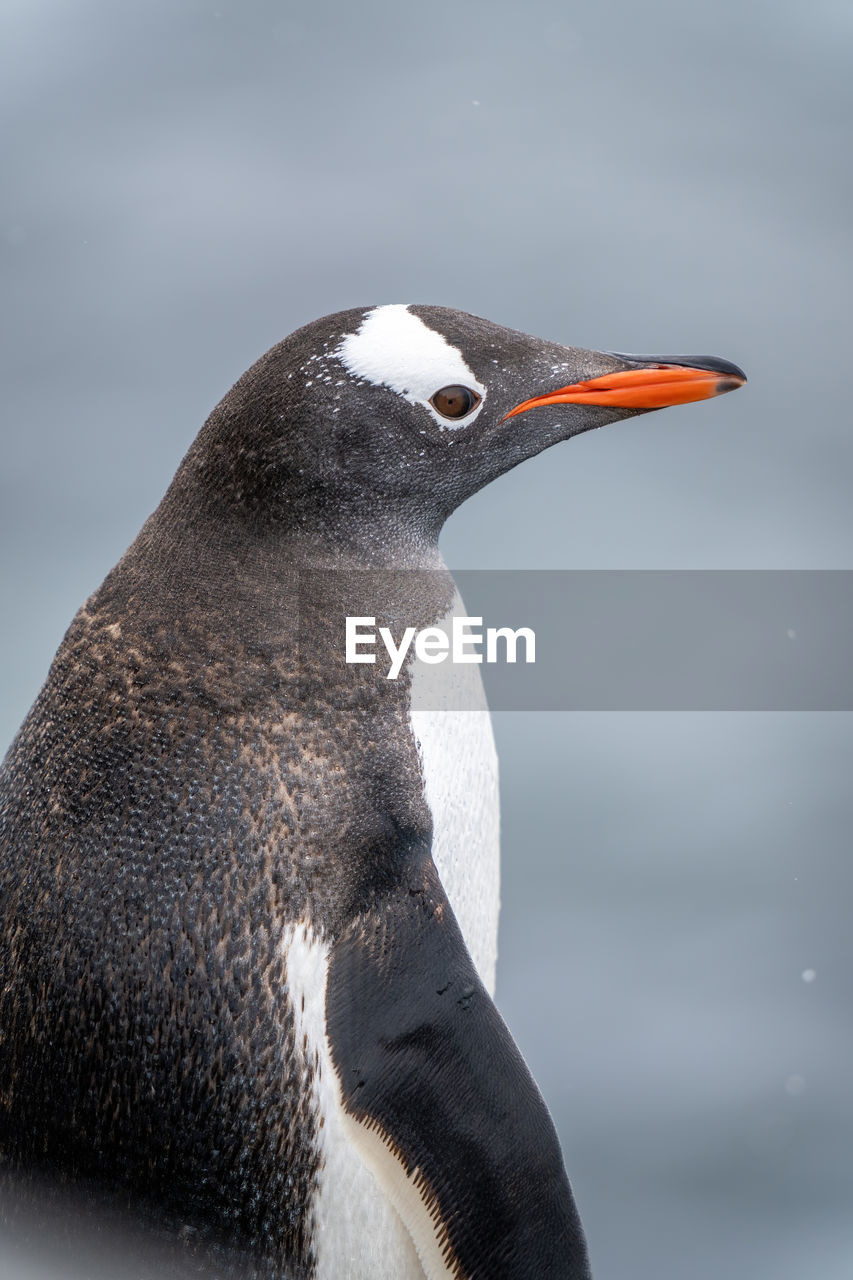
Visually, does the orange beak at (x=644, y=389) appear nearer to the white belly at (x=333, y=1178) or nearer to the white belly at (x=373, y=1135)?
the white belly at (x=373, y=1135)

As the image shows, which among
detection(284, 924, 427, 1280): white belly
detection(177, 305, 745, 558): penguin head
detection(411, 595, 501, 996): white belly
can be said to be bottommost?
detection(284, 924, 427, 1280): white belly

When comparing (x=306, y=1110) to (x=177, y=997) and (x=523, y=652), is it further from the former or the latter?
(x=523, y=652)

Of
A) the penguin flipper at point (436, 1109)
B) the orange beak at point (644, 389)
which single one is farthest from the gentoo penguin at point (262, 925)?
the orange beak at point (644, 389)

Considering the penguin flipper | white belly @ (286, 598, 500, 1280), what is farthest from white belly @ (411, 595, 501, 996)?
the penguin flipper

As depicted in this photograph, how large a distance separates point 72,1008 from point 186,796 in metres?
0.17

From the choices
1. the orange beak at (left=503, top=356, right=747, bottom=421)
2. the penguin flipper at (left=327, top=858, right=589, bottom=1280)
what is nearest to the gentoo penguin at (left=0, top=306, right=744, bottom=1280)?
the penguin flipper at (left=327, top=858, right=589, bottom=1280)

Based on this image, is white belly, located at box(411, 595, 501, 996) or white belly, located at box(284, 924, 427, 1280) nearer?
white belly, located at box(284, 924, 427, 1280)

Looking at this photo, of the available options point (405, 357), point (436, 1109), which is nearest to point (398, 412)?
point (405, 357)

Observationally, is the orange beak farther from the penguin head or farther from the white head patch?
the white head patch

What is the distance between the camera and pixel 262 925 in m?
0.93

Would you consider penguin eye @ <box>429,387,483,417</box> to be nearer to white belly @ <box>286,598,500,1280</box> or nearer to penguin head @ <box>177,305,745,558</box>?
penguin head @ <box>177,305,745,558</box>

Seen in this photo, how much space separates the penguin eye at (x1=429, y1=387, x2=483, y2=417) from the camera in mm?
1064

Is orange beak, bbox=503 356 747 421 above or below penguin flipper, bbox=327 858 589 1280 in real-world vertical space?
above

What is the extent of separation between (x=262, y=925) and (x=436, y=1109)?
19 centimetres
